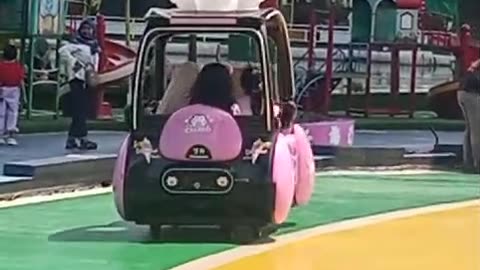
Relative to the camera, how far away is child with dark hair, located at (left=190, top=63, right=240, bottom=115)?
36.7ft

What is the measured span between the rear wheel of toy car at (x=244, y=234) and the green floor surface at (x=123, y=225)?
0.19 meters

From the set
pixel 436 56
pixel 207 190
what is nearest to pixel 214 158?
pixel 207 190

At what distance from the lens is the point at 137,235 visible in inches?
452

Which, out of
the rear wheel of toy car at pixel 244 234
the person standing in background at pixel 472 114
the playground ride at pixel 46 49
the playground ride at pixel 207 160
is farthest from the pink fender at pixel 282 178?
the playground ride at pixel 46 49

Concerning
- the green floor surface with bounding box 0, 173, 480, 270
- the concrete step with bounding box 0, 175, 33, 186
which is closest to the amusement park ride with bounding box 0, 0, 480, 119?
the green floor surface with bounding box 0, 173, 480, 270

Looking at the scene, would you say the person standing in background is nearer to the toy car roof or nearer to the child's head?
the child's head

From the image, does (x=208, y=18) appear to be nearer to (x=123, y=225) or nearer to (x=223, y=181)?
(x=223, y=181)

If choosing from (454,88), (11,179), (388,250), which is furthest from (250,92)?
(454,88)

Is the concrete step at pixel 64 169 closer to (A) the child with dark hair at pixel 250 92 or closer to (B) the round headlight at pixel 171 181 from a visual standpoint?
(A) the child with dark hair at pixel 250 92

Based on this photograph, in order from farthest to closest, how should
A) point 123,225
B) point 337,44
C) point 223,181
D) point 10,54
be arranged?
1. point 337,44
2. point 10,54
3. point 123,225
4. point 223,181

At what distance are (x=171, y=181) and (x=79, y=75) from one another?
6.52 m

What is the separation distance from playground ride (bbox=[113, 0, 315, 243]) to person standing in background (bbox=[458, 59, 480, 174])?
681 cm

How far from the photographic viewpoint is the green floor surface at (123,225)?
10156mm

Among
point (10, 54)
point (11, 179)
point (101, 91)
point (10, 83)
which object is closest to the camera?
point (11, 179)
